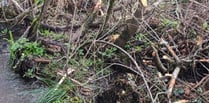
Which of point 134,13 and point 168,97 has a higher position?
point 134,13

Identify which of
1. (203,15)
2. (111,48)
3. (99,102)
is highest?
(203,15)

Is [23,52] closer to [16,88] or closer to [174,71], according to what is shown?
[16,88]

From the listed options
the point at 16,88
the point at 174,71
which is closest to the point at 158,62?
the point at 174,71

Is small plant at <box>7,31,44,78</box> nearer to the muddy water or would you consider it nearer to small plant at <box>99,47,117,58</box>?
the muddy water

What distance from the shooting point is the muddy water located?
13.1 feet

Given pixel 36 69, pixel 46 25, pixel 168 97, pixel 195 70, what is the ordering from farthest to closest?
pixel 46 25, pixel 36 69, pixel 195 70, pixel 168 97

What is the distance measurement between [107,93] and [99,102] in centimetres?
14

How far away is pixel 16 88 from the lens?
421 cm

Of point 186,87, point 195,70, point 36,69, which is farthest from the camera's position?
point 36,69

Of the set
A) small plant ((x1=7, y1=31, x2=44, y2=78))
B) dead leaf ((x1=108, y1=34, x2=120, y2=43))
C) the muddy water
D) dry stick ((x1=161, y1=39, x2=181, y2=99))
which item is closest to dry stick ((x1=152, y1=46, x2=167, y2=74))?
dry stick ((x1=161, y1=39, x2=181, y2=99))

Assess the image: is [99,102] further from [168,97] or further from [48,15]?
[48,15]

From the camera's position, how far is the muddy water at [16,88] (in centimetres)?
398

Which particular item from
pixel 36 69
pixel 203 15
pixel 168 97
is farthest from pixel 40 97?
pixel 203 15

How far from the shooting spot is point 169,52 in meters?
4.16
